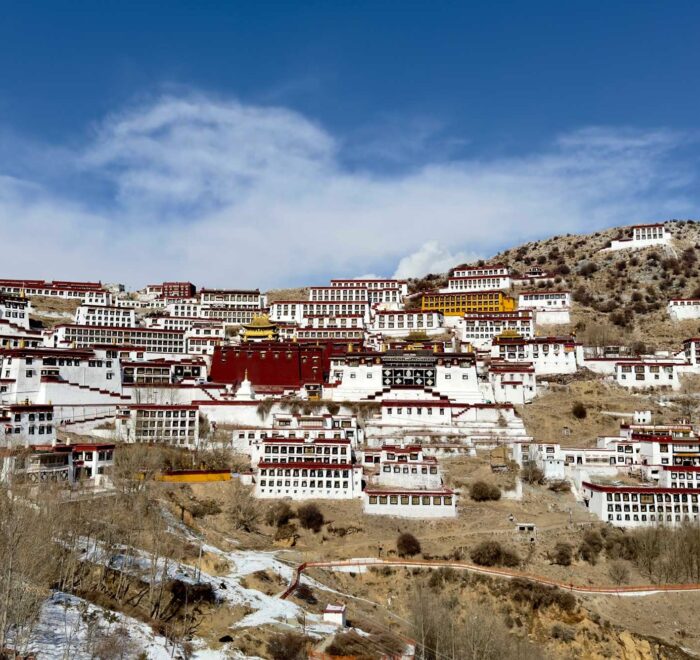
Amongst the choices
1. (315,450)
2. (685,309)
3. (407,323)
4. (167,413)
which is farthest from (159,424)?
(685,309)

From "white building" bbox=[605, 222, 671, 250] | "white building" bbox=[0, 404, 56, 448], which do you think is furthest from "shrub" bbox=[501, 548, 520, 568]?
"white building" bbox=[605, 222, 671, 250]

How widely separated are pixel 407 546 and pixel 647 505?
1332 cm

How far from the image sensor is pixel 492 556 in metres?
36.2

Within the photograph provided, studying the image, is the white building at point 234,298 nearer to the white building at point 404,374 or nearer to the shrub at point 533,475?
the white building at point 404,374

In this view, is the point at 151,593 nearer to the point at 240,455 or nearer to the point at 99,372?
the point at 240,455

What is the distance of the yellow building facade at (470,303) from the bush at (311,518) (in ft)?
132

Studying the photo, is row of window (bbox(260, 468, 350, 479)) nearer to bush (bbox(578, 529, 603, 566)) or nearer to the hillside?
bush (bbox(578, 529, 603, 566))

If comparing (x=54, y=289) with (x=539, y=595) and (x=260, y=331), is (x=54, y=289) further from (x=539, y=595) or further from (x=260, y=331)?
(x=539, y=595)

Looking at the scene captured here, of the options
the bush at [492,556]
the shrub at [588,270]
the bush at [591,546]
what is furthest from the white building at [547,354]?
the shrub at [588,270]

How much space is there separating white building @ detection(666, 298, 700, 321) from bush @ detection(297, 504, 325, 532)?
168 feet

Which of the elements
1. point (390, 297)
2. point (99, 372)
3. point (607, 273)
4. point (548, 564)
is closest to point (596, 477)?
point (548, 564)

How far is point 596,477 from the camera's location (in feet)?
146

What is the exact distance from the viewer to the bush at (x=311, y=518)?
38.8 meters

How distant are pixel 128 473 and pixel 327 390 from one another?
19.6 meters
